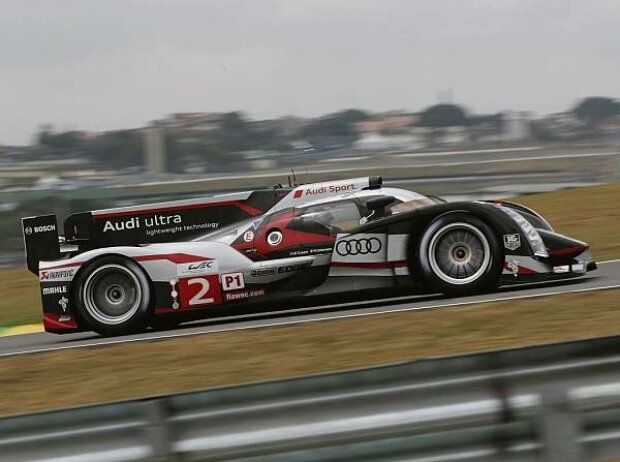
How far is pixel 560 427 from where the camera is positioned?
385 cm

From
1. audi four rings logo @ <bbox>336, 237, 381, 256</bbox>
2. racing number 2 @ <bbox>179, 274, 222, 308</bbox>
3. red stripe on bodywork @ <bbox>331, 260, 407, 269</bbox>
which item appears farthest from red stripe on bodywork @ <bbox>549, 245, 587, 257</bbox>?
racing number 2 @ <bbox>179, 274, 222, 308</bbox>

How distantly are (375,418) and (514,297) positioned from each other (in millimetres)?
4980

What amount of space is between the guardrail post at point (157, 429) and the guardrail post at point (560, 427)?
143cm

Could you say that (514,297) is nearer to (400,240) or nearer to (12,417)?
(400,240)

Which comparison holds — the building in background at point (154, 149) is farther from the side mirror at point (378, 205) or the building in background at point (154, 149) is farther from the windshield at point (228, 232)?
the side mirror at point (378, 205)

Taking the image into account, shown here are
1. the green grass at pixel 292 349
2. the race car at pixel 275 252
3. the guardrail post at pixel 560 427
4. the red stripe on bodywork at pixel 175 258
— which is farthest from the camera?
the red stripe on bodywork at pixel 175 258

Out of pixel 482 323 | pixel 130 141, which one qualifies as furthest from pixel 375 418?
pixel 130 141

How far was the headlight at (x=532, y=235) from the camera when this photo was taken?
8.82 meters

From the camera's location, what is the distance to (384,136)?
25188mm

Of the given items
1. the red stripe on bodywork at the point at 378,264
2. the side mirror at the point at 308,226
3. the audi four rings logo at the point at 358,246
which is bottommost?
the red stripe on bodywork at the point at 378,264

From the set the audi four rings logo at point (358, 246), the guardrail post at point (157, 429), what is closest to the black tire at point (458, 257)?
the audi four rings logo at point (358, 246)

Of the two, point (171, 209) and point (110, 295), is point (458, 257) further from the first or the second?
point (110, 295)

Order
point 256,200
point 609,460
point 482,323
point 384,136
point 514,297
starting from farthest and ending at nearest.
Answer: point 384,136, point 256,200, point 514,297, point 482,323, point 609,460

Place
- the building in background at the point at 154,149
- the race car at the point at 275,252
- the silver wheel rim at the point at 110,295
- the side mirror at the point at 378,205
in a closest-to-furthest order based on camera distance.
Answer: the race car at the point at 275,252 < the side mirror at the point at 378,205 < the silver wheel rim at the point at 110,295 < the building in background at the point at 154,149
